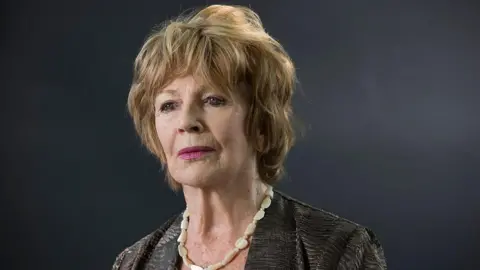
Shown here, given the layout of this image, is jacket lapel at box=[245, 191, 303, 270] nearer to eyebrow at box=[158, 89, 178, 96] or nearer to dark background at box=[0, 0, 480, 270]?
eyebrow at box=[158, 89, 178, 96]

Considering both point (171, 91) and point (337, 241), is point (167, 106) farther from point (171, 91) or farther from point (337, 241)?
point (337, 241)

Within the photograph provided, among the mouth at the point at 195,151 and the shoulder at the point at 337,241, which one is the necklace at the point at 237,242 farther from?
the mouth at the point at 195,151

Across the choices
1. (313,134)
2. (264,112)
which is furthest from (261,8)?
(264,112)

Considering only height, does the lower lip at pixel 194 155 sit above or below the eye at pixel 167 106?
below

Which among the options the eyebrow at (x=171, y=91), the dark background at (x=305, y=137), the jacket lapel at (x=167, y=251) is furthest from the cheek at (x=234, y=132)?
the dark background at (x=305, y=137)

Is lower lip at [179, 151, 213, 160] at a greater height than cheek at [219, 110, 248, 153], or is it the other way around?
cheek at [219, 110, 248, 153]

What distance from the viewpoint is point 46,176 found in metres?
2.28

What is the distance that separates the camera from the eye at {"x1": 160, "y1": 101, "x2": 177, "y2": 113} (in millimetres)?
1588

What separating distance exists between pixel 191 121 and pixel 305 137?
76 cm

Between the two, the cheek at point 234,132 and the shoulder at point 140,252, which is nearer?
the cheek at point 234,132

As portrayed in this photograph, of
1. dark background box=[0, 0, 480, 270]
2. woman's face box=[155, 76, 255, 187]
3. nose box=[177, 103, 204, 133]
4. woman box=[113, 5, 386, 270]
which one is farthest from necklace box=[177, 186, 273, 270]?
dark background box=[0, 0, 480, 270]

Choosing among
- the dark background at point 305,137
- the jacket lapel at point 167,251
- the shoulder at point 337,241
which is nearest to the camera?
the shoulder at point 337,241

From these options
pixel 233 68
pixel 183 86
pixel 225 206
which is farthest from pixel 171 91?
pixel 225 206

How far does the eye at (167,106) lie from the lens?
5.21 feet
